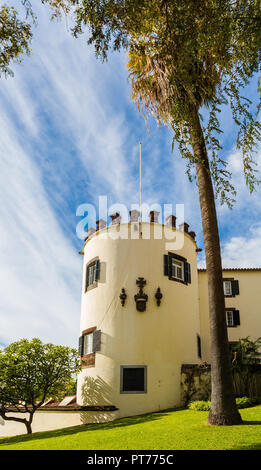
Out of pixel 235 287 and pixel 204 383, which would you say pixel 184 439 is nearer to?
pixel 204 383

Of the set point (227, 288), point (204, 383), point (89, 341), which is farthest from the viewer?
point (227, 288)

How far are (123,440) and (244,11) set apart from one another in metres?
10.5

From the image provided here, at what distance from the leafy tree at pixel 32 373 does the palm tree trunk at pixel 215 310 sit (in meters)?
9.53

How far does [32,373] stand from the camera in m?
17.9

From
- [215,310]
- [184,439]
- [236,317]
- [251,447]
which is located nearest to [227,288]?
[236,317]

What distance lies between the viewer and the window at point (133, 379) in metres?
17.5

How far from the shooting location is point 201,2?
8.45m

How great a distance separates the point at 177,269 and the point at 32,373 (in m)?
8.91

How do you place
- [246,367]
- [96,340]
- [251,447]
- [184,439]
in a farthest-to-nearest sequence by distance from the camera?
[96,340] < [246,367] < [184,439] < [251,447]

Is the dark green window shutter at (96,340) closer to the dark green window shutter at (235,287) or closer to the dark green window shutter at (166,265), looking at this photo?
the dark green window shutter at (166,265)

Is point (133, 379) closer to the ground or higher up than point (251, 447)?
higher up
